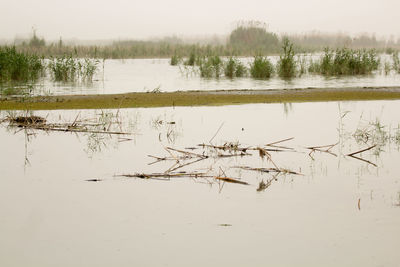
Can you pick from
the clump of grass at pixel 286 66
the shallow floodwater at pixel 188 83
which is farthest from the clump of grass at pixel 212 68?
the clump of grass at pixel 286 66

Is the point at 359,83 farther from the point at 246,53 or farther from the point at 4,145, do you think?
the point at 246,53

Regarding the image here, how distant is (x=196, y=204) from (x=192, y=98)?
7316mm

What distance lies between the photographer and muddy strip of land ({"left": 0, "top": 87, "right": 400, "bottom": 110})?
1066 centimetres

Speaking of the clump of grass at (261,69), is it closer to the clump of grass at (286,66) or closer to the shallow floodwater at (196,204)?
the clump of grass at (286,66)

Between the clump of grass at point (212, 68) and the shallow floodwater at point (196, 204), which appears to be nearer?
the shallow floodwater at point (196, 204)

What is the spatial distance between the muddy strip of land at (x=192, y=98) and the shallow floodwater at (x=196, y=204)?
3191 millimetres

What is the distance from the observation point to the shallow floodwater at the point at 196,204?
3291 millimetres

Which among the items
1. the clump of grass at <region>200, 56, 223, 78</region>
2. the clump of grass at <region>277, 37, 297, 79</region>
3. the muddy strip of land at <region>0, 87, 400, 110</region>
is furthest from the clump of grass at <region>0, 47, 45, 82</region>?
the clump of grass at <region>277, 37, 297, 79</region>

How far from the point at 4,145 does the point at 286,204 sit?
3953 millimetres

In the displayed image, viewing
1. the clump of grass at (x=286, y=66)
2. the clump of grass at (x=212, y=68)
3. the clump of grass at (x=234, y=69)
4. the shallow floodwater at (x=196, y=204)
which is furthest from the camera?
the clump of grass at (x=212, y=68)

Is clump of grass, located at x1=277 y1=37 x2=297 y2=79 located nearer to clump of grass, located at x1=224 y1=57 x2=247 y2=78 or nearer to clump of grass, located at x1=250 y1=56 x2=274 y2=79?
clump of grass, located at x1=250 y1=56 x2=274 y2=79

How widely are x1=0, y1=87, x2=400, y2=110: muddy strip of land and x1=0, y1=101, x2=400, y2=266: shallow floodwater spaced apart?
3191mm

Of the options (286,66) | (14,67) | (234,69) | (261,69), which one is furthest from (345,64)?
(14,67)

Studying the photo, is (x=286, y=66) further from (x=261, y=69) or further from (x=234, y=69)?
(x=234, y=69)
